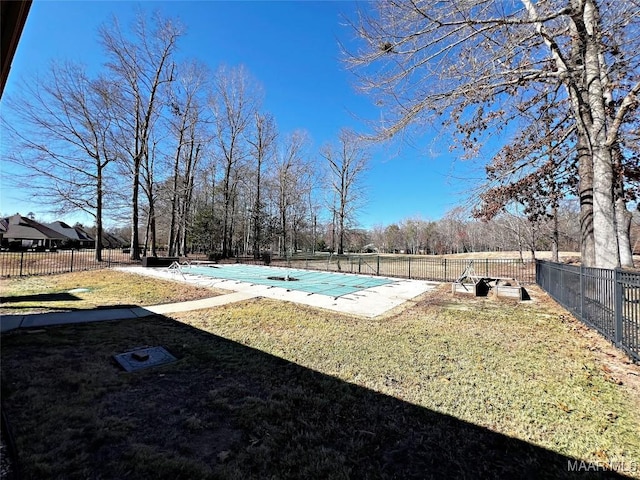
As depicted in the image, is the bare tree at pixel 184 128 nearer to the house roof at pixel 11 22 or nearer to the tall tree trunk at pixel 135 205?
the tall tree trunk at pixel 135 205

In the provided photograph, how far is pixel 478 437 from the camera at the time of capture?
2271 millimetres

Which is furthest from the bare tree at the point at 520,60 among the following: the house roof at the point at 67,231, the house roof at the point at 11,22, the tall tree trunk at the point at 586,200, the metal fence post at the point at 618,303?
the house roof at the point at 67,231

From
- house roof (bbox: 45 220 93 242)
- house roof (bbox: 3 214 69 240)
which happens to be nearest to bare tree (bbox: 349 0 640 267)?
house roof (bbox: 3 214 69 240)

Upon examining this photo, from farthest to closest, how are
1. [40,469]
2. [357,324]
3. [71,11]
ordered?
[71,11], [357,324], [40,469]

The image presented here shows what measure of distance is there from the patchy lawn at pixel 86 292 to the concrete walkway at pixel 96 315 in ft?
1.90

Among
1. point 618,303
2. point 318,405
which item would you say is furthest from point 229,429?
point 618,303

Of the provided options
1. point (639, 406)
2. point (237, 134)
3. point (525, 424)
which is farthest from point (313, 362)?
point (237, 134)

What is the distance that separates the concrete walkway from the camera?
496 centimetres

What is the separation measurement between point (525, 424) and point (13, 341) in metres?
6.27

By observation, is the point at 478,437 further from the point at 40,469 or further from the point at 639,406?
the point at 40,469

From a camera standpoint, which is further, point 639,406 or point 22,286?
point 22,286

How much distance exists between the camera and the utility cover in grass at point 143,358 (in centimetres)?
345

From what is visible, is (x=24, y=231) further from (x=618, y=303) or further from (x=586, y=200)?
(x=586, y=200)

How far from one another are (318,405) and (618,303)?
4580mm
